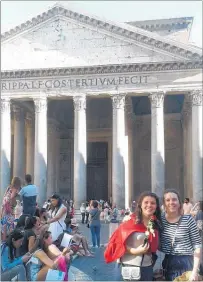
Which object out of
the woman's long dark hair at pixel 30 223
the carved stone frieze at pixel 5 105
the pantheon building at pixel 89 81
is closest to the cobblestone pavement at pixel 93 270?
the woman's long dark hair at pixel 30 223

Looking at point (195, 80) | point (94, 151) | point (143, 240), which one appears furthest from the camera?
point (94, 151)

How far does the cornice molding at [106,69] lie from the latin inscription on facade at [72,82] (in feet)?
0.97

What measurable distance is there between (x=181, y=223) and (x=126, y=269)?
25.0 inches

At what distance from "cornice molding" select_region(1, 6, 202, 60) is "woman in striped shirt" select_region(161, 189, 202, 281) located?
1781 centimetres

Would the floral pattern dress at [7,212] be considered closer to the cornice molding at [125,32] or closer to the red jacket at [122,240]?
the red jacket at [122,240]

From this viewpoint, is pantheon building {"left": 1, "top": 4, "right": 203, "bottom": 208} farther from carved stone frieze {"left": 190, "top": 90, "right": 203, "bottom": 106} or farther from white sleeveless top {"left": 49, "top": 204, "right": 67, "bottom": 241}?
white sleeveless top {"left": 49, "top": 204, "right": 67, "bottom": 241}

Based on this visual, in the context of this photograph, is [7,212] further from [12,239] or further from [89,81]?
[89,81]

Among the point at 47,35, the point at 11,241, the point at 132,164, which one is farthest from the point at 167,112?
the point at 11,241

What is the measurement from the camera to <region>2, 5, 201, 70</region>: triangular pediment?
70.9 feet

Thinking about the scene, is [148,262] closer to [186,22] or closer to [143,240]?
[143,240]

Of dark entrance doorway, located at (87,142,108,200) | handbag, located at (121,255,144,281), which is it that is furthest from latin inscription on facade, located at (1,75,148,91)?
handbag, located at (121,255,144,281)

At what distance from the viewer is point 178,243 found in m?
3.87

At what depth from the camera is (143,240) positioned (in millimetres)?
3785

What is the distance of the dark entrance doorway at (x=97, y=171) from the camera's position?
28344mm
